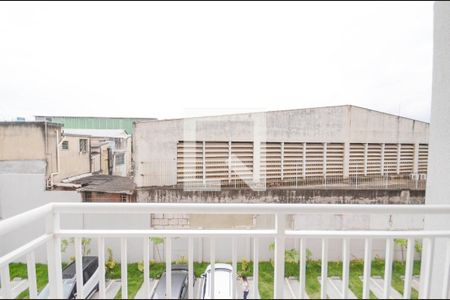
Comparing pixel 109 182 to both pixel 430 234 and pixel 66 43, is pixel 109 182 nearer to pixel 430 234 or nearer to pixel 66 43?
pixel 66 43

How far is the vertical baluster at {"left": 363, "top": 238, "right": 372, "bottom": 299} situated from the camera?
120cm

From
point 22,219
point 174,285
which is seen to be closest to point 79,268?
point 22,219

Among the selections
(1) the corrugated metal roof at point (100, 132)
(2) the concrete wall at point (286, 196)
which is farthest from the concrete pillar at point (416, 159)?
(1) the corrugated metal roof at point (100, 132)

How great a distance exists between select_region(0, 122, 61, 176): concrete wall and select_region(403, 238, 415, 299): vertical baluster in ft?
6.98

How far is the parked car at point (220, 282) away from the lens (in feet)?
4.06

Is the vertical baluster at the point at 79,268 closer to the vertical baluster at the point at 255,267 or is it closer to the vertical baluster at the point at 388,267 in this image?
the vertical baluster at the point at 255,267

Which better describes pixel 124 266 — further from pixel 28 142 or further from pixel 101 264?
pixel 28 142

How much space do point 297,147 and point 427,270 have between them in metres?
0.97

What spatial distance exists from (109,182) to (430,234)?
6.16ft

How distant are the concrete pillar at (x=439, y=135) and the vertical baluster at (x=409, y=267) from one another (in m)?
0.51

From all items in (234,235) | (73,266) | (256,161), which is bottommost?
(73,266)

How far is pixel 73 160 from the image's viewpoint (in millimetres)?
1665

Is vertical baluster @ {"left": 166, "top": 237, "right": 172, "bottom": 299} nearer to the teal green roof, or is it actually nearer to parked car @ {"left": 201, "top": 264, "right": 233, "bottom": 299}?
parked car @ {"left": 201, "top": 264, "right": 233, "bottom": 299}

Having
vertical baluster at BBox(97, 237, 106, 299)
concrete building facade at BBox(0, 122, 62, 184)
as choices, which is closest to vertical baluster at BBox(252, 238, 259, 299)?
vertical baluster at BBox(97, 237, 106, 299)
